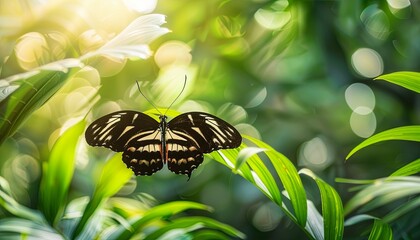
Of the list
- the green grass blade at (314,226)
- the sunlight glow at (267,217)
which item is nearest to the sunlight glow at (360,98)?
the sunlight glow at (267,217)

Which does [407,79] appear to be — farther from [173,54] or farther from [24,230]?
[173,54]

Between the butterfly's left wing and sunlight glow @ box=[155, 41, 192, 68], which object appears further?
sunlight glow @ box=[155, 41, 192, 68]

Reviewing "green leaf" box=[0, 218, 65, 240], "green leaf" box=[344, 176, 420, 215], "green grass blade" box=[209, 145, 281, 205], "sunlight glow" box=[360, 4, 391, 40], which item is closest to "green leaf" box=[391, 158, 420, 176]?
"green leaf" box=[344, 176, 420, 215]

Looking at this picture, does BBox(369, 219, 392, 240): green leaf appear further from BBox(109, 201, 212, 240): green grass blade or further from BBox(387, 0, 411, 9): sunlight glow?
BBox(387, 0, 411, 9): sunlight glow

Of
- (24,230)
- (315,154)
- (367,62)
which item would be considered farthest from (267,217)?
(24,230)

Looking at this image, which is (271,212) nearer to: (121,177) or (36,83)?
(121,177)

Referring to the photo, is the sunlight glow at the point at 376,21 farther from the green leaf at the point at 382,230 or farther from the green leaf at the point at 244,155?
the green leaf at the point at 244,155

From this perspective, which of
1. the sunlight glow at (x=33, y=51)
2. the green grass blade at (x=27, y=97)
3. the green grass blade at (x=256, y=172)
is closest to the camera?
the green grass blade at (x=27, y=97)
